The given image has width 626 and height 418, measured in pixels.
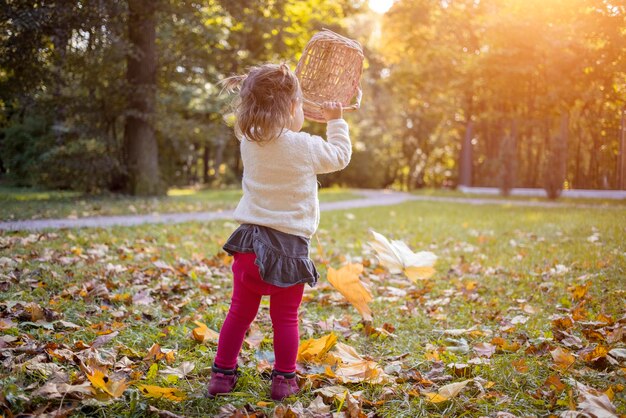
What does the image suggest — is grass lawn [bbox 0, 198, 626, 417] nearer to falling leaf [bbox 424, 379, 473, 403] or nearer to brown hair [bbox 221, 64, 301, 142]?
falling leaf [bbox 424, 379, 473, 403]

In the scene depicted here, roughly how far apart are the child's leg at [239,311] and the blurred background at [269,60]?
3.56 feet

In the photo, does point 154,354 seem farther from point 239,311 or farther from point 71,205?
point 71,205

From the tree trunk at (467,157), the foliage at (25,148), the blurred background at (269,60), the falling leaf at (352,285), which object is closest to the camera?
the falling leaf at (352,285)

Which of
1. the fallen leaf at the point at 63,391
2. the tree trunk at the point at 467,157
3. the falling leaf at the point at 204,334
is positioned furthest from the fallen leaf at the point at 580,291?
the tree trunk at the point at 467,157

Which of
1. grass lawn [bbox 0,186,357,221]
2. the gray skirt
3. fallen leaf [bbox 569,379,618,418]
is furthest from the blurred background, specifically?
fallen leaf [bbox 569,379,618,418]

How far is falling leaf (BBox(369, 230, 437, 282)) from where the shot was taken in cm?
366

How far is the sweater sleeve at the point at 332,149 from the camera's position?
8.55 ft

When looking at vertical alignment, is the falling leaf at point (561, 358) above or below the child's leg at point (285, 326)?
below

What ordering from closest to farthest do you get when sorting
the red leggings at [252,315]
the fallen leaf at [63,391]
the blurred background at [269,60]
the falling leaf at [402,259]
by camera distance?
the fallen leaf at [63,391] → the red leggings at [252,315] → the falling leaf at [402,259] → the blurred background at [269,60]

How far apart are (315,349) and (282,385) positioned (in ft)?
1.59

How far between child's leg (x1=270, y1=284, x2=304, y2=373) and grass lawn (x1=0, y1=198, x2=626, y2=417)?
17 centimetres

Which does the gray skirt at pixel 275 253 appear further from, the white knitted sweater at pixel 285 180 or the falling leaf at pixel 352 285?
the falling leaf at pixel 352 285

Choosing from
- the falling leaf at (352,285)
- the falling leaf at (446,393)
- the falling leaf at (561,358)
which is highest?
the falling leaf at (352,285)

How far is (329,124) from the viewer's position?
109 inches
